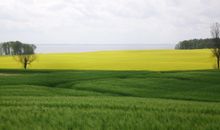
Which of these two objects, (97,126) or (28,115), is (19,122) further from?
(97,126)

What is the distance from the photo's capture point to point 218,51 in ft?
217

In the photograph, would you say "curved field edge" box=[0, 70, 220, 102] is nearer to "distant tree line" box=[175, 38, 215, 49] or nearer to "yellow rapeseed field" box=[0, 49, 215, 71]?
"yellow rapeseed field" box=[0, 49, 215, 71]

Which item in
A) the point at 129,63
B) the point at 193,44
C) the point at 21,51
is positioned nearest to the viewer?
the point at 129,63

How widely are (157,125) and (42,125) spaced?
3331 mm

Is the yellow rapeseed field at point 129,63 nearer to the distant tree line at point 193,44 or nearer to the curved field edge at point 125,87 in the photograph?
the curved field edge at point 125,87

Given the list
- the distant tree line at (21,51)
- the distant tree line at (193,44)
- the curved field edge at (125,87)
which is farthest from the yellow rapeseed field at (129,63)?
the distant tree line at (193,44)

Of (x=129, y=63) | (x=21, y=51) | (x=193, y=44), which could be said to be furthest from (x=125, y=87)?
(x=193, y=44)

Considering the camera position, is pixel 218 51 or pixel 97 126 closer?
pixel 97 126

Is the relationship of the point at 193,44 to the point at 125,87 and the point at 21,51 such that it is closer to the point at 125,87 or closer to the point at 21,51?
the point at 21,51

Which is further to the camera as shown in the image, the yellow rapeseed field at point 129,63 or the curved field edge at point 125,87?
the yellow rapeseed field at point 129,63

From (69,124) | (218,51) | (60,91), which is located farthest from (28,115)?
(218,51)

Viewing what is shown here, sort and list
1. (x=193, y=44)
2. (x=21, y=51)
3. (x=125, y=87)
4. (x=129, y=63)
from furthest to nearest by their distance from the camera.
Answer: (x=193, y=44), (x=21, y=51), (x=129, y=63), (x=125, y=87)

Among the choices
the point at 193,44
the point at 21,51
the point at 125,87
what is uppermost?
the point at 193,44

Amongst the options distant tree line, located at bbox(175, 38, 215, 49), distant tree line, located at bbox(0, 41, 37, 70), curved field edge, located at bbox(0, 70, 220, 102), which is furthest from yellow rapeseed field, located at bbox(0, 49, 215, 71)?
distant tree line, located at bbox(175, 38, 215, 49)
